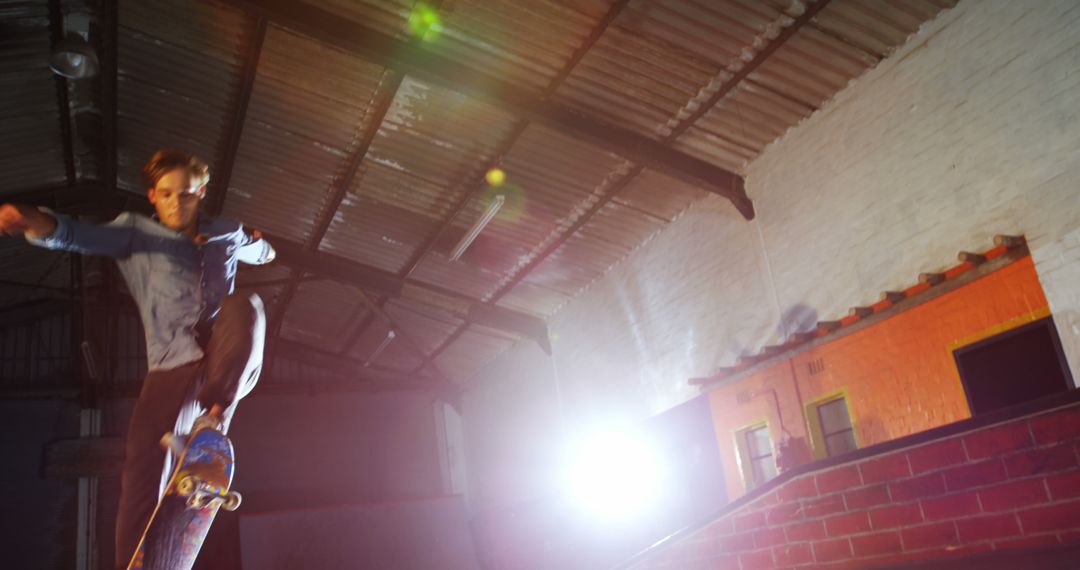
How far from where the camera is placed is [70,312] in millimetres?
15016

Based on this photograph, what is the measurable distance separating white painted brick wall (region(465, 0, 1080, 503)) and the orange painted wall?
0.94 ft

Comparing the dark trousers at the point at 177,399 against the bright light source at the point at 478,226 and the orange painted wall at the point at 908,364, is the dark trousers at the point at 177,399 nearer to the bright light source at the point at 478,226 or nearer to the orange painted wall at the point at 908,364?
the orange painted wall at the point at 908,364

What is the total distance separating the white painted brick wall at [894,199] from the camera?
18.8ft

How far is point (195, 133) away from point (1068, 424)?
33.7 ft

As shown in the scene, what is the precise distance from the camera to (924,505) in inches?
122

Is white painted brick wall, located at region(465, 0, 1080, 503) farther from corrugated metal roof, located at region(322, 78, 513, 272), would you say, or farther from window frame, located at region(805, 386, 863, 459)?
corrugated metal roof, located at region(322, 78, 513, 272)

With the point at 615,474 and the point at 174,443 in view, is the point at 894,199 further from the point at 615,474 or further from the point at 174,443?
the point at 174,443

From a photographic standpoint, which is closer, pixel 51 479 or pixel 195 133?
pixel 195 133

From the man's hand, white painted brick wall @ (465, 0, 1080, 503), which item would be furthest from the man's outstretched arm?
white painted brick wall @ (465, 0, 1080, 503)

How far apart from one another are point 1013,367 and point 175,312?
6177 mm

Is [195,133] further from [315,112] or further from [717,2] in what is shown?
[717,2]

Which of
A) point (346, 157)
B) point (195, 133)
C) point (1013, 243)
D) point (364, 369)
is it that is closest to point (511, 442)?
point (364, 369)

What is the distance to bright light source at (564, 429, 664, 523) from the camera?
1041 cm

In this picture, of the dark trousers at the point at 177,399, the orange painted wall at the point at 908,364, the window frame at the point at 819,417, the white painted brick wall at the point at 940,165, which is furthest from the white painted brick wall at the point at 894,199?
the dark trousers at the point at 177,399
